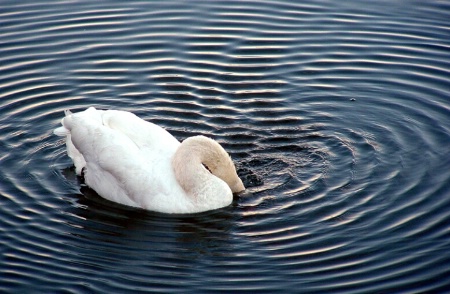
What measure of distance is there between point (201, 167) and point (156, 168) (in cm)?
62

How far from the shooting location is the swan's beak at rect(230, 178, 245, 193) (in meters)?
12.9

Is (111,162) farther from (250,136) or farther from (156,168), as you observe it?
(250,136)

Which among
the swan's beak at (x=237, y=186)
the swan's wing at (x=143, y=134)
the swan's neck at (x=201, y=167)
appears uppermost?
the swan's wing at (x=143, y=134)

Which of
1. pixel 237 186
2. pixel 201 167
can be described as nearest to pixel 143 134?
pixel 201 167

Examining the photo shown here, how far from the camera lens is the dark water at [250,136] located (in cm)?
1119

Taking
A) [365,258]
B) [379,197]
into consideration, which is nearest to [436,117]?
[379,197]

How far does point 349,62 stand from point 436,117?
102 inches

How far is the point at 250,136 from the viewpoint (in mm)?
14336

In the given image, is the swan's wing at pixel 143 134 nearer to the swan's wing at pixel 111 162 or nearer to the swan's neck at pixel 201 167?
the swan's wing at pixel 111 162

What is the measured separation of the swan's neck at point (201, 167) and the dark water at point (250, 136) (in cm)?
33

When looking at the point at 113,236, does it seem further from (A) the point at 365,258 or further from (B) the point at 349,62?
(B) the point at 349,62

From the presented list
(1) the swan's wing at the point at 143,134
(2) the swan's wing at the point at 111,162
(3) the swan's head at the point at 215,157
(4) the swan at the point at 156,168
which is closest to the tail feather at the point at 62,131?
(2) the swan's wing at the point at 111,162

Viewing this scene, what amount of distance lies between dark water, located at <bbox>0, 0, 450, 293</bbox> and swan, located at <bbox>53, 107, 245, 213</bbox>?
0.64 feet

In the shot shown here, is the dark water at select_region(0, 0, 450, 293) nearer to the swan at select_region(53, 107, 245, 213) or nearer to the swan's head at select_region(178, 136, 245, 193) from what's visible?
the swan at select_region(53, 107, 245, 213)
